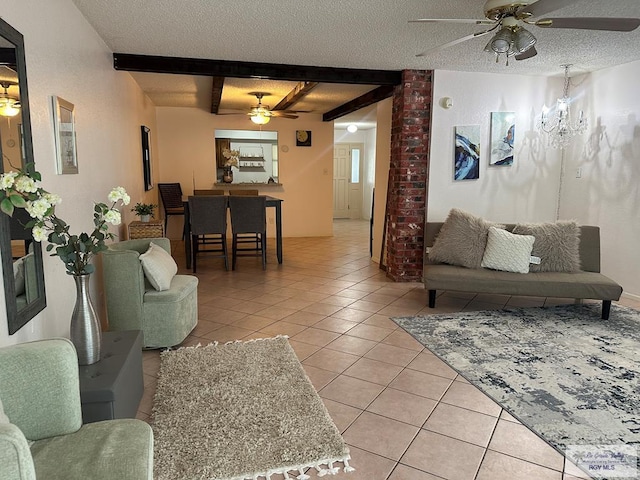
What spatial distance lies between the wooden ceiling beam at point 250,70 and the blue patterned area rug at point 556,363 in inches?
101

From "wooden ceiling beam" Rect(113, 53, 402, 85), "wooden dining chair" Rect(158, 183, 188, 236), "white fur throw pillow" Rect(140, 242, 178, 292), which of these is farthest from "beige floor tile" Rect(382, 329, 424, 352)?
"wooden dining chair" Rect(158, 183, 188, 236)

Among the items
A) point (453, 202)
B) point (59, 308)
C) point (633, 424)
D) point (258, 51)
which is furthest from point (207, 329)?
point (453, 202)

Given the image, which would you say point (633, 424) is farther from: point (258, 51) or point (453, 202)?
point (258, 51)

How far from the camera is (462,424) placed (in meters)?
2.15

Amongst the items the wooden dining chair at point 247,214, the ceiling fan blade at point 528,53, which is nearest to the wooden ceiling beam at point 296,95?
the wooden dining chair at point 247,214

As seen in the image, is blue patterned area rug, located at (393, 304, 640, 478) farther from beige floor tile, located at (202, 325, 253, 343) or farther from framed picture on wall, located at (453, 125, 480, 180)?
framed picture on wall, located at (453, 125, 480, 180)

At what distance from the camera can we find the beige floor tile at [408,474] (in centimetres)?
176

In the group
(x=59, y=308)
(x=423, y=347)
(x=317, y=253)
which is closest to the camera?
(x=59, y=308)

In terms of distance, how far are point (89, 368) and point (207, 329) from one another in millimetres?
1477

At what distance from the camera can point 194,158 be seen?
7.47 metres

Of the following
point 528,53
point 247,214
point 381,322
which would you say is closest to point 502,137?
point 528,53

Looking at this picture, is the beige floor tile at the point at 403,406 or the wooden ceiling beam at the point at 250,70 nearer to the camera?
the beige floor tile at the point at 403,406

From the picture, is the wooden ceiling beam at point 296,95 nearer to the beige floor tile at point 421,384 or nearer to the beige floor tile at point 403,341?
the beige floor tile at point 403,341

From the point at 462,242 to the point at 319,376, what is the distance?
212 cm
